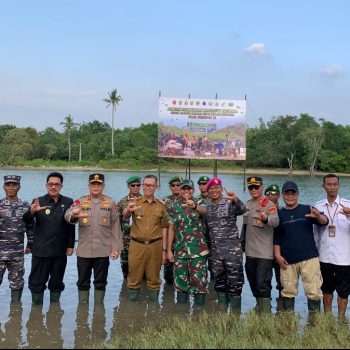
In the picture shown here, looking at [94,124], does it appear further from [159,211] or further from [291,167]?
[159,211]

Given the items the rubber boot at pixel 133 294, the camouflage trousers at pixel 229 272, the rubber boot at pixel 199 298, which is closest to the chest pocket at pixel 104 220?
the rubber boot at pixel 133 294


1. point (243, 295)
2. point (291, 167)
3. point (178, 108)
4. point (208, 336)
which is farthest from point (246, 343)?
point (291, 167)

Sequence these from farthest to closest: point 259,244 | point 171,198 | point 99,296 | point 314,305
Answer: point 171,198, point 99,296, point 259,244, point 314,305

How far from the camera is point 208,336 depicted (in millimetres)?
4559

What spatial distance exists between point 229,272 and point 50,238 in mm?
2398

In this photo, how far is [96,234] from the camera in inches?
238

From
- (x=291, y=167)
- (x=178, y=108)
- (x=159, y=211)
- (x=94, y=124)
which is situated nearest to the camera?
(x=159, y=211)

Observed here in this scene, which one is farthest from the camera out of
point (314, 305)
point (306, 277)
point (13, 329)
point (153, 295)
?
point (153, 295)

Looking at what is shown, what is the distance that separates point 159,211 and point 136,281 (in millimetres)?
1054

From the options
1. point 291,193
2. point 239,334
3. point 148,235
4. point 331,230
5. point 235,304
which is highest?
point 291,193

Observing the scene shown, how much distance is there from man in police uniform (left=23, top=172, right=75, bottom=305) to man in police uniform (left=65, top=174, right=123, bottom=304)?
0.20 meters

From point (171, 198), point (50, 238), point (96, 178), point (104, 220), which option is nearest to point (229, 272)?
point (104, 220)

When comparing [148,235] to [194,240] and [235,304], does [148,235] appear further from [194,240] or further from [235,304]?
[235,304]

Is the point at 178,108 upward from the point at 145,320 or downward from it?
upward
